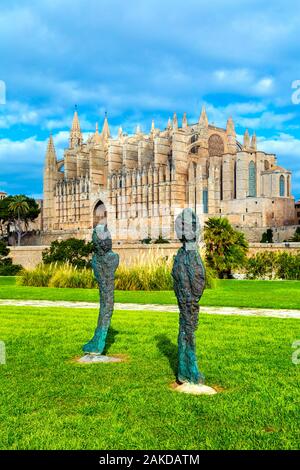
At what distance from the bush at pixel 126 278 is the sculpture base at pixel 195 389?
41.3ft

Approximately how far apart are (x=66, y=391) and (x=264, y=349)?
3.00 metres

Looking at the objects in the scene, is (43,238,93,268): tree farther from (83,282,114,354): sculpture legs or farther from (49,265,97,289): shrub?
(83,282,114,354): sculpture legs

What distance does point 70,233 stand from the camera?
60719 mm

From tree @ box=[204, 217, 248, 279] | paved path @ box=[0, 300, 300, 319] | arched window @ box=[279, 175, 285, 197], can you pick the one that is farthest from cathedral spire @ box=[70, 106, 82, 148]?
paved path @ box=[0, 300, 300, 319]

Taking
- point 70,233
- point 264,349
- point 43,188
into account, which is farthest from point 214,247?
point 43,188

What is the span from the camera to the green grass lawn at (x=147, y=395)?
3994 millimetres

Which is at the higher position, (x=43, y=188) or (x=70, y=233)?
(x=43, y=188)

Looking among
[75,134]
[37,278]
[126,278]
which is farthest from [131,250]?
[75,134]

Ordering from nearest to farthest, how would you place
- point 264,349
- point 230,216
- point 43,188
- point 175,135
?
point 264,349 < point 230,216 < point 175,135 < point 43,188

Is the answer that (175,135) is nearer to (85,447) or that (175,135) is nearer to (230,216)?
(230,216)

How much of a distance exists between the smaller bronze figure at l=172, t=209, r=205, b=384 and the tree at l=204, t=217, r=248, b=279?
64.5ft

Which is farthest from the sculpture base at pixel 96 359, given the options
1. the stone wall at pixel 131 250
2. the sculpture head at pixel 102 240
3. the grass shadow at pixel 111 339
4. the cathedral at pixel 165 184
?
the cathedral at pixel 165 184
